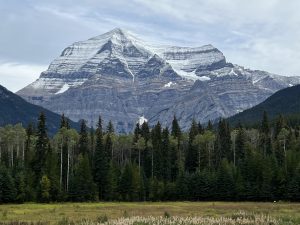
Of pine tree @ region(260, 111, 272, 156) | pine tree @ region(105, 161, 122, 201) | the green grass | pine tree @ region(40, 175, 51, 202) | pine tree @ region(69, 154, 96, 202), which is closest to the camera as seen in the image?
the green grass

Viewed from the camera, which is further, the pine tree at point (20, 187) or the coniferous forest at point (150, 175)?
the coniferous forest at point (150, 175)

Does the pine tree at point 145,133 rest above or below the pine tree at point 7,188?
above

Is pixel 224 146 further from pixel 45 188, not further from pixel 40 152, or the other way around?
pixel 45 188

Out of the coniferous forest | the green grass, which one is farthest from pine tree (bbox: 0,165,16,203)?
the green grass

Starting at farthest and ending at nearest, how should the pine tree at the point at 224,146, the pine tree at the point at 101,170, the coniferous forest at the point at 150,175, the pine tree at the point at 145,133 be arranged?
the pine tree at the point at 145,133 < the pine tree at the point at 224,146 < the pine tree at the point at 101,170 < the coniferous forest at the point at 150,175

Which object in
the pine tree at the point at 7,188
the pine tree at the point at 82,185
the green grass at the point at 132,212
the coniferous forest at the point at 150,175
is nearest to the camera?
the green grass at the point at 132,212

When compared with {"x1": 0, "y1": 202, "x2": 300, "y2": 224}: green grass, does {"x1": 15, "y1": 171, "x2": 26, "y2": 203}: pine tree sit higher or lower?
higher

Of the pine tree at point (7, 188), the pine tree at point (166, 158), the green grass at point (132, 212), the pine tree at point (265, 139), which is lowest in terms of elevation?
the green grass at point (132, 212)

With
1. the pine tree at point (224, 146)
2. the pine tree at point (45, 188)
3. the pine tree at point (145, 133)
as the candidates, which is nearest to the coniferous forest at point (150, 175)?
the pine tree at point (45, 188)

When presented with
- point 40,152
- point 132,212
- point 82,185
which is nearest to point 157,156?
point 82,185

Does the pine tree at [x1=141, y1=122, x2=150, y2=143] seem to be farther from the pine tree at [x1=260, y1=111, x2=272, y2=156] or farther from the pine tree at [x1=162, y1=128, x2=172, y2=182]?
the pine tree at [x1=260, y1=111, x2=272, y2=156]

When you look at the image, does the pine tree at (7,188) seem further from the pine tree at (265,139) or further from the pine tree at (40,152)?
the pine tree at (265,139)

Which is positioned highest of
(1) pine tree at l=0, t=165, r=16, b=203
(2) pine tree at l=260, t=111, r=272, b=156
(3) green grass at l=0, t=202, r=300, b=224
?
(2) pine tree at l=260, t=111, r=272, b=156

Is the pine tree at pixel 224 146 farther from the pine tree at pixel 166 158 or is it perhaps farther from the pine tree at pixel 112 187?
the pine tree at pixel 112 187
